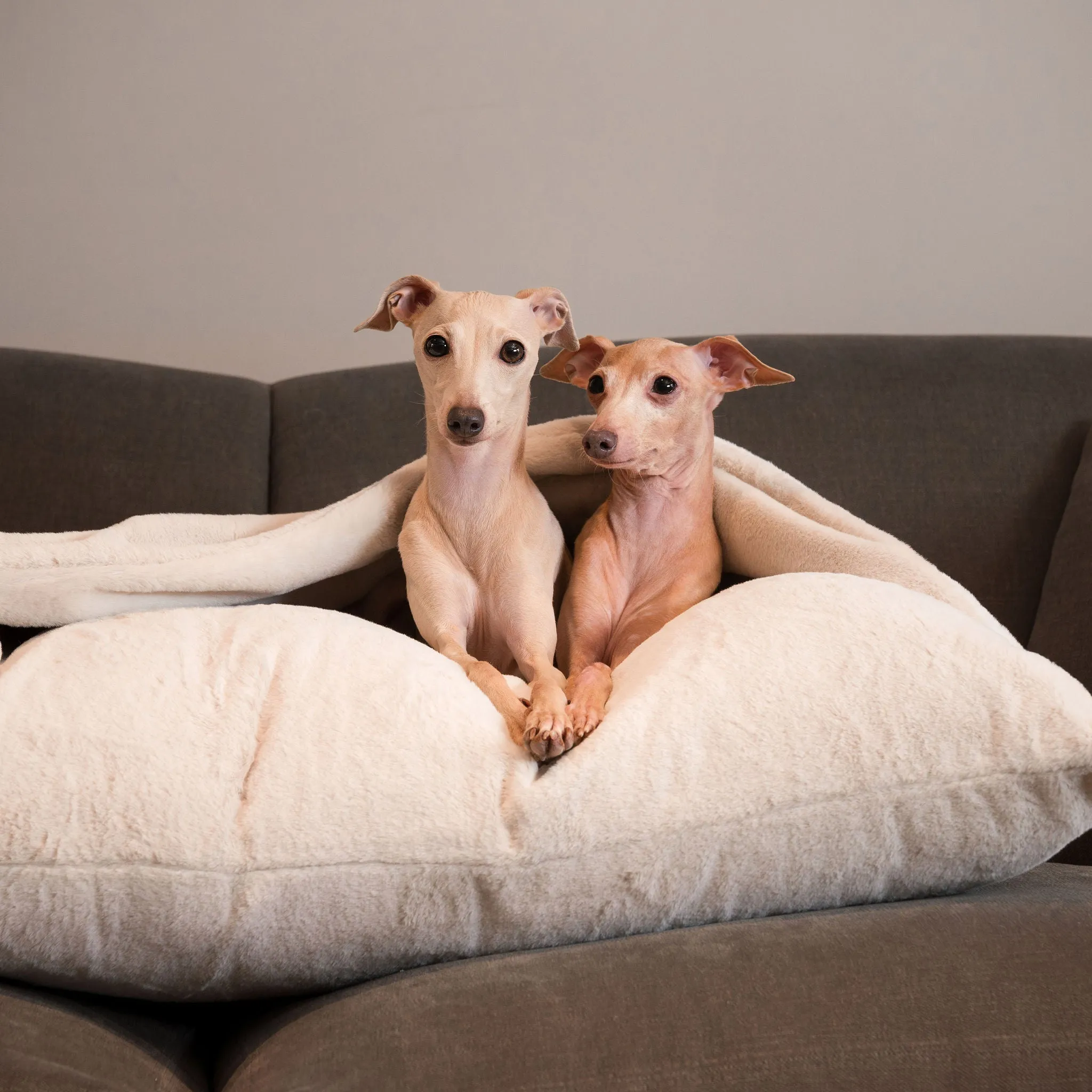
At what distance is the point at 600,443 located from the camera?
1.25 m

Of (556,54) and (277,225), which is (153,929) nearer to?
(277,225)

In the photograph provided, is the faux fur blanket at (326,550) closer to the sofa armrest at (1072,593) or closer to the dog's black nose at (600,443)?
the dog's black nose at (600,443)

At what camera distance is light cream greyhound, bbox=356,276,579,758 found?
1251mm

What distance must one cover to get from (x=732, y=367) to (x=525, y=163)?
1.23m

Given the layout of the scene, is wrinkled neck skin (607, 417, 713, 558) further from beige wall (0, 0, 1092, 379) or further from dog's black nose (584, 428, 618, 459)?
beige wall (0, 0, 1092, 379)

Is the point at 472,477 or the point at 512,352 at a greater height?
the point at 512,352

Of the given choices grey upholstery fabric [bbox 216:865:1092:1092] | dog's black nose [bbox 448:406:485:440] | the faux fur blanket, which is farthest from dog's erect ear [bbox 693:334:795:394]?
grey upholstery fabric [bbox 216:865:1092:1092]

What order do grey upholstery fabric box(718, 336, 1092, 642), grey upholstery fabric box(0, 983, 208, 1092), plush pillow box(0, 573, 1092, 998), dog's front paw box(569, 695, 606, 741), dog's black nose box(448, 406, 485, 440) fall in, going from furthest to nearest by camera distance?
grey upholstery fabric box(718, 336, 1092, 642)
dog's black nose box(448, 406, 485, 440)
dog's front paw box(569, 695, 606, 741)
plush pillow box(0, 573, 1092, 998)
grey upholstery fabric box(0, 983, 208, 1092)

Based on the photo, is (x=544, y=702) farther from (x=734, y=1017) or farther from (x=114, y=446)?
(x=114, y=446)

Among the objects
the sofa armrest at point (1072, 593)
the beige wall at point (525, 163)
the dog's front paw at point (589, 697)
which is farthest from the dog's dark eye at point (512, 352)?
the beige wall at point (525, 163)

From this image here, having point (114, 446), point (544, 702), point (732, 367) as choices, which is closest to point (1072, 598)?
point (732, 367)

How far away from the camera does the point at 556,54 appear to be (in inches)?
95.5

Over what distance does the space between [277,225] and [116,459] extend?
2.61ft

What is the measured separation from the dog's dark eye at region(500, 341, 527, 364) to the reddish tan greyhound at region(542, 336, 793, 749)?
11 centimetres
